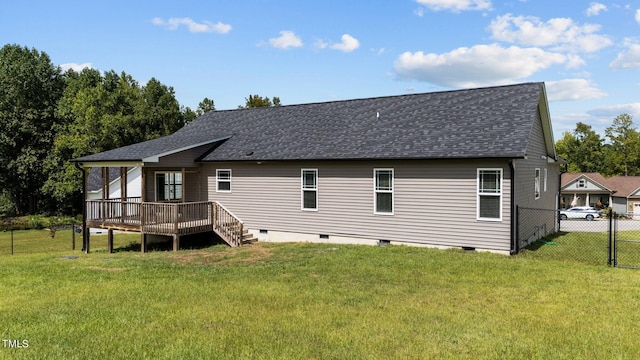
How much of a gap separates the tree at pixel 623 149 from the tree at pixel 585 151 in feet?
6.90

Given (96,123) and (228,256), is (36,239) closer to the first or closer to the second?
(96,123)

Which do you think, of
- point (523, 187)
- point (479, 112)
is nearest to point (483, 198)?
point (523, 187)

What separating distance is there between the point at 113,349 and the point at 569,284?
27.7 feet

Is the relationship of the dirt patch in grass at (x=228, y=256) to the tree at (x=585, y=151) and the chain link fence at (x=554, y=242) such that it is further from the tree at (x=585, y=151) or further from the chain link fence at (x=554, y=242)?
the tree at (x=585, y=151)

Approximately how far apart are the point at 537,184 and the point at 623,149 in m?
62.7

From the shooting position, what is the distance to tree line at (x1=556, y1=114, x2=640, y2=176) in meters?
63.2

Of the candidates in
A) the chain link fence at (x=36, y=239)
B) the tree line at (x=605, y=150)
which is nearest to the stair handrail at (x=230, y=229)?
the chain link fence at (x=36, y=239)

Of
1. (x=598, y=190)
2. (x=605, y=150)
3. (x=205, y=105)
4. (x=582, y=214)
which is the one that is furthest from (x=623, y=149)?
(x=205, y=105)

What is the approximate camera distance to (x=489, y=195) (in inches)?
490

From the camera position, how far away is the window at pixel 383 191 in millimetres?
14109

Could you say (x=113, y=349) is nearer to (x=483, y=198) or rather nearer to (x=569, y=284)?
(x=569, y=284)

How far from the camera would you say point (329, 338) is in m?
5.61

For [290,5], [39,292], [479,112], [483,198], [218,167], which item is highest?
[290,5]

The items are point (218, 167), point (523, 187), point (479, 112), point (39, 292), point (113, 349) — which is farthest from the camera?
point (218, 167)
